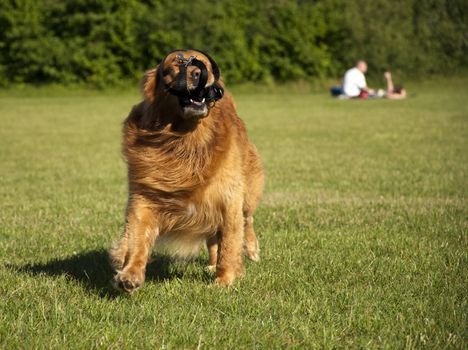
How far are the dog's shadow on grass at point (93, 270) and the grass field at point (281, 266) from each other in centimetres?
2

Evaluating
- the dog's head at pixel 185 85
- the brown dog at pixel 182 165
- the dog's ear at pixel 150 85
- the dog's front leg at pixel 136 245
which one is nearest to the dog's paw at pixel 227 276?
the brown dog at pixel 182 165

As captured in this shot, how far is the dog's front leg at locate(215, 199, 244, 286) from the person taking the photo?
4.40m

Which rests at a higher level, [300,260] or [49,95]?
[300,260]

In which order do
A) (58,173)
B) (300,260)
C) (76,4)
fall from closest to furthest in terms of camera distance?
(300,260) → (58,173) → (76,4)

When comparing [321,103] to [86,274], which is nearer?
[86,274]

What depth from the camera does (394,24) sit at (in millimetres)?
40125

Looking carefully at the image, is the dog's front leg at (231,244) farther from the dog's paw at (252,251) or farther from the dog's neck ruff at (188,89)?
the dog's neck ruff at (188,89)

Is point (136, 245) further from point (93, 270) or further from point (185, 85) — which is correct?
point (185, 85)

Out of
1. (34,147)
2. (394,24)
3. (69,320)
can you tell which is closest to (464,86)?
(394,24)

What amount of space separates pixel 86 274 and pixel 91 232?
1.62m

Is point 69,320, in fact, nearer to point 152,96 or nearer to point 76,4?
point 152,96

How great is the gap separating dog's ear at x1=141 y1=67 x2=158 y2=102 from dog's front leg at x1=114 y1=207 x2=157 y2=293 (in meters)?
0.72

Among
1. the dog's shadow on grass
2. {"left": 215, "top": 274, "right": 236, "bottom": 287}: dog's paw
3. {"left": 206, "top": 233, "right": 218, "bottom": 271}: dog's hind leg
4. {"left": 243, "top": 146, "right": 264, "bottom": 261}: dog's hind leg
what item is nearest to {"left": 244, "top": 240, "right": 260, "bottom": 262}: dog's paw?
{"left": 243, "top": 146, "right": 264, "bottom": 261}: dog's hind leg

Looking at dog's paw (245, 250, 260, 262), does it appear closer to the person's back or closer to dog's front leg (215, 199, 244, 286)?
dog's front leg (215, 199, 244, 286)
